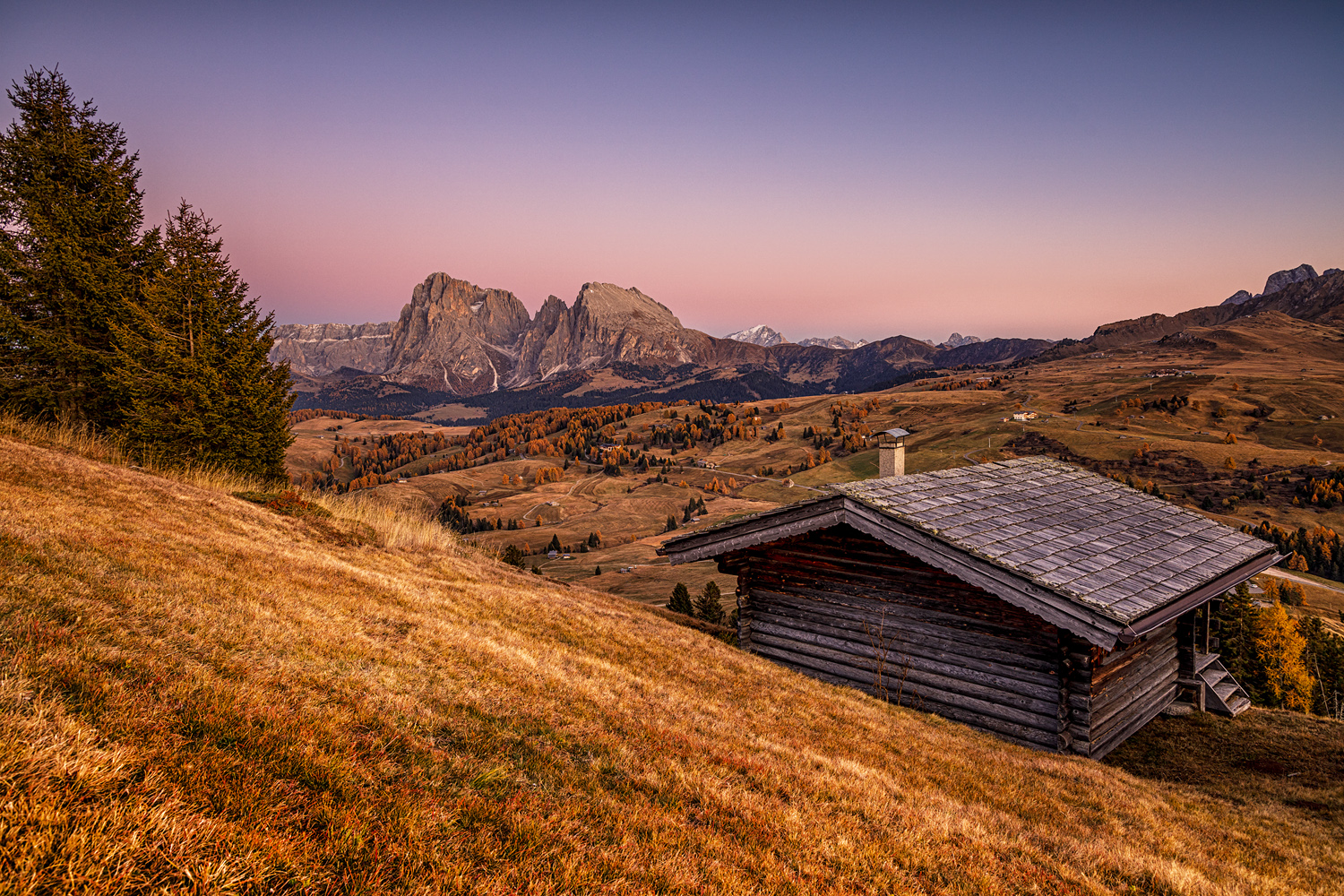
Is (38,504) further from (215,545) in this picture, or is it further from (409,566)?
(409,566)

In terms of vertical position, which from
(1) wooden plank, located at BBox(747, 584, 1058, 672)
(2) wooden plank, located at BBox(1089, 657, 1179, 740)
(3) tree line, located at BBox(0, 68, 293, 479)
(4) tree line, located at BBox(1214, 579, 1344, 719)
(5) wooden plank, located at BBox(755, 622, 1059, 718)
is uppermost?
(3) tree line, located at BBox(0, 68, 293, 479)

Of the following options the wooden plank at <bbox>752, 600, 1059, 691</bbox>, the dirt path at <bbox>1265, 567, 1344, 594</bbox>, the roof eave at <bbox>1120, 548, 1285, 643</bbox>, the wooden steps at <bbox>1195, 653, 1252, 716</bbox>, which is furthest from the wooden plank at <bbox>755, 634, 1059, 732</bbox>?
the dirt path at <bbox>1265, 567, 1344, 594</bbox>

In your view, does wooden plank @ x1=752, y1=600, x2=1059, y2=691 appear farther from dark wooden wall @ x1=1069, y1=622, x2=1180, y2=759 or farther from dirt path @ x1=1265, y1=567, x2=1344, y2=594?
dirt path @ x1=1265, y1=567, x2=1344, y2=594

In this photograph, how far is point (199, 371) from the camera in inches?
913

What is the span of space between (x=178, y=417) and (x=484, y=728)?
2436 cm

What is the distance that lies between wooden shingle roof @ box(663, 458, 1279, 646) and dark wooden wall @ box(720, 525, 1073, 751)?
1.05 metres

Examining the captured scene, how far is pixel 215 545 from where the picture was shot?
1055 centimetres

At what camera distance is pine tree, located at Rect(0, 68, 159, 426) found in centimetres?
2166

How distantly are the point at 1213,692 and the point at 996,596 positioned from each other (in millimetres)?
9016

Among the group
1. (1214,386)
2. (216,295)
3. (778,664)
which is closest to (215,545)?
(778,664)

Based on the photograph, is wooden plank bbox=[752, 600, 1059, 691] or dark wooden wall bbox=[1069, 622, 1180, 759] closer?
dark wooden wall bbox=[1069, 622, 1180, 759]

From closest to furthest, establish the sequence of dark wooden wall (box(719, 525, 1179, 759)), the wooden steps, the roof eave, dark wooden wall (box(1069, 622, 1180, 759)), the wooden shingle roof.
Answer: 1. the roof eave
2. the wooden shingle roof
3. dark wooden wall (box(1069, 622, 1180, 759))
4. dark wooden wall (box(719, 525, 1179, 759))
5. the wooden steps

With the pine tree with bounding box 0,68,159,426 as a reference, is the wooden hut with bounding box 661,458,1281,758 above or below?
below

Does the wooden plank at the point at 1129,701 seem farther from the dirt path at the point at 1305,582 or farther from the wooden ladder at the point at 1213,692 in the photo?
the dirt path at the point at 1305,582
